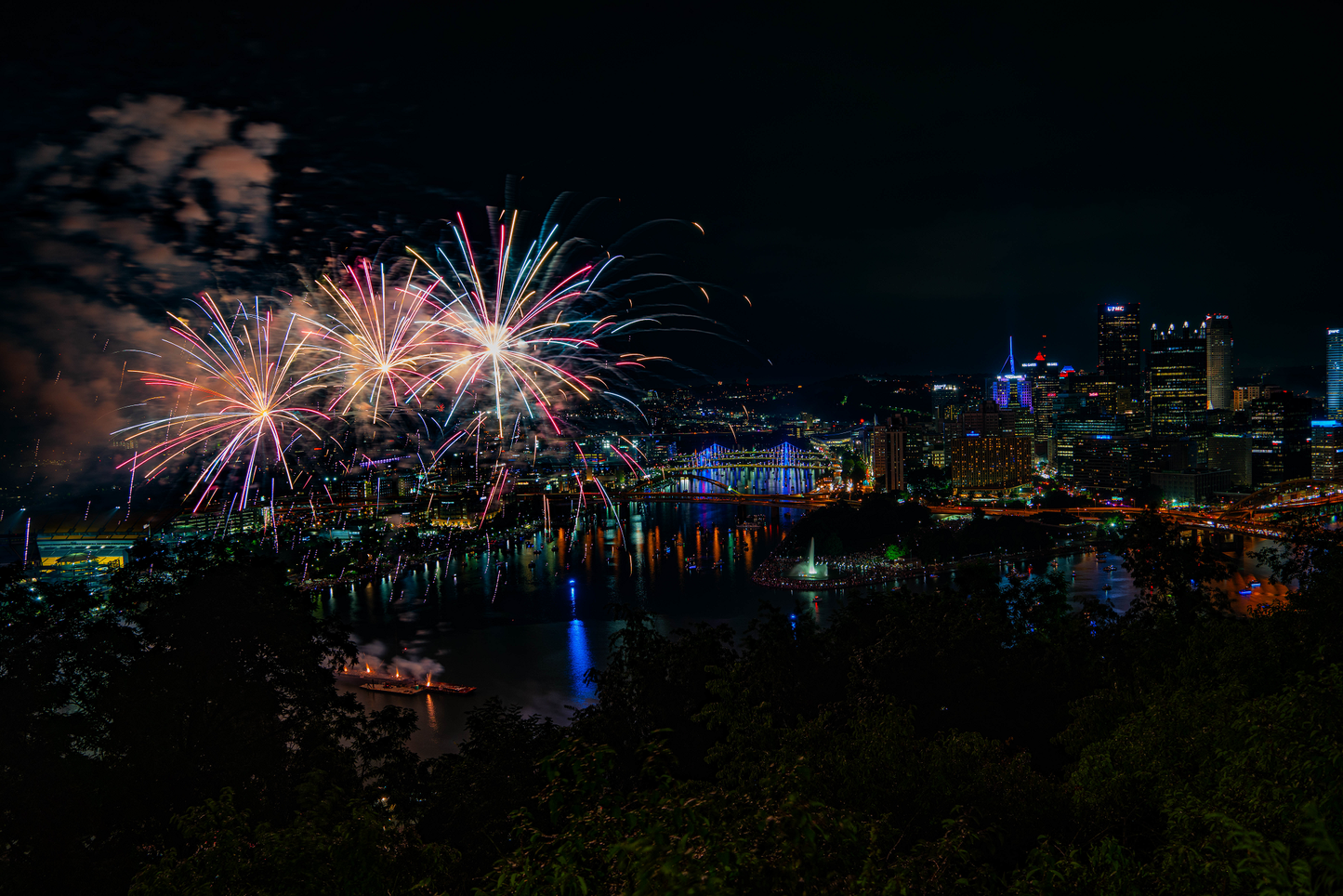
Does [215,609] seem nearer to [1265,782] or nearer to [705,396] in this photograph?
[1265,782]

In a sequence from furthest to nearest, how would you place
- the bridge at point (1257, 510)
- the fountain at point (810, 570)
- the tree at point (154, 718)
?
the bridge at point (1257, 510), the fountain at point (810, 570), the tree at point (154, 718)

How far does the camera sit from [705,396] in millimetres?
30984

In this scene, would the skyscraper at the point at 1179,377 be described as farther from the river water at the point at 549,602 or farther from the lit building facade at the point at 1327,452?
the river water at the point at 549,602

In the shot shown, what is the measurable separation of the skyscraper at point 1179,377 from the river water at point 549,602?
2347 cm

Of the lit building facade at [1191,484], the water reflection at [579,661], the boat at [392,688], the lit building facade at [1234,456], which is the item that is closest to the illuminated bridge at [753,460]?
the lit building facade at [1191,484]

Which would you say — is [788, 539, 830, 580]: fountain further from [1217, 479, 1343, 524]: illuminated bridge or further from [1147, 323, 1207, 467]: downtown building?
[1147, 323, 1207, 467]: downtown building

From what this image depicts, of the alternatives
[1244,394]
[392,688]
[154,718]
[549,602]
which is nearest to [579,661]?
[392,688]

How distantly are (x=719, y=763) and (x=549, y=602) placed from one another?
9.42 m

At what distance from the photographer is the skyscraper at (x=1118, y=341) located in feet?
153

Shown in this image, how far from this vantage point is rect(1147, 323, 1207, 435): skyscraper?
3691 centimetres

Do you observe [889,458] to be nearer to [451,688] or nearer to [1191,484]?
[1191,484]

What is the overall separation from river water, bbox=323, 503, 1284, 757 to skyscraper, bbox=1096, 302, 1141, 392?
111 ft

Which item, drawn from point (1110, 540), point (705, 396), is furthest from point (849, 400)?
point (1110, 540)

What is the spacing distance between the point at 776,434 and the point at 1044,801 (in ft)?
161
